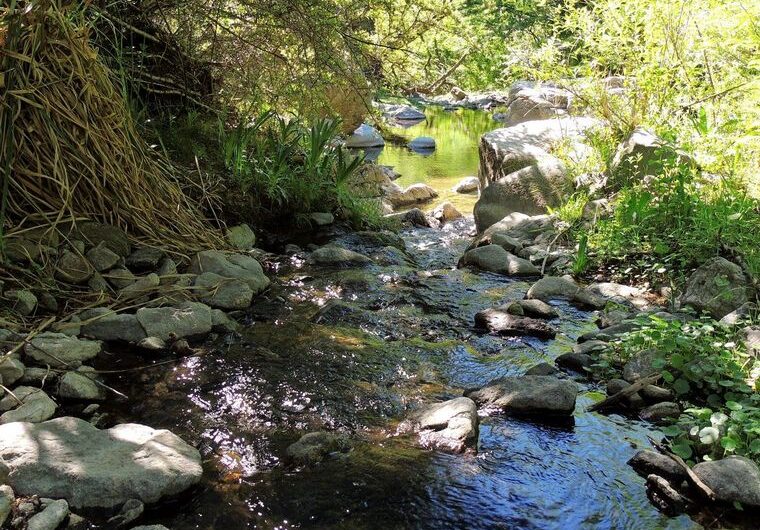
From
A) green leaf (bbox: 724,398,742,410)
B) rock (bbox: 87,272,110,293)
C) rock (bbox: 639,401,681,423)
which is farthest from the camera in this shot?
rock (bbox: 87,272,110,293)

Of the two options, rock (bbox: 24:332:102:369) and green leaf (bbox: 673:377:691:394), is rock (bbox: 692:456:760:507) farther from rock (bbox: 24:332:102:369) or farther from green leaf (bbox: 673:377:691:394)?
rock (bbox: 24:332:102:369)

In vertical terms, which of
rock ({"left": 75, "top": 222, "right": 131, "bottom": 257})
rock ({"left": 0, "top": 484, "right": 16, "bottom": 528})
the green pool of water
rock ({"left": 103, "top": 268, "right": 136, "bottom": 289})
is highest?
rock ({"left": 75, "top": 222, "right": 131, "bottom": 257})

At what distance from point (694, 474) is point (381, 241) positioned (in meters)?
4.45

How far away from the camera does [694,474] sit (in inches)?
114

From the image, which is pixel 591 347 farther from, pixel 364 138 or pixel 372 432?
pixel 364 138

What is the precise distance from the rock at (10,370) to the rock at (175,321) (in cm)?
84

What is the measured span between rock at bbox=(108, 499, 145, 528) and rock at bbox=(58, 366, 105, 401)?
0.99 meters

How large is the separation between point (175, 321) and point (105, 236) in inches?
36.2

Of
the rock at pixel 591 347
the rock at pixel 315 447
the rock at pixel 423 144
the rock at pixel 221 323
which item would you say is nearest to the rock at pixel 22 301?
the rock at pixel 221 323

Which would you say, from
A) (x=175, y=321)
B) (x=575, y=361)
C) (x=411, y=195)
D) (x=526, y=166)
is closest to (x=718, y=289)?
(x=575, y=361)

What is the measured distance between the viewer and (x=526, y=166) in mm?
8367

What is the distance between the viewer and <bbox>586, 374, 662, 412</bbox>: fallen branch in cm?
364

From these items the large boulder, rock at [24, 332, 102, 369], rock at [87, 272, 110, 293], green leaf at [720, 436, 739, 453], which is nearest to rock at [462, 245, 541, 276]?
green leaf at [720, 436, 739, 453]

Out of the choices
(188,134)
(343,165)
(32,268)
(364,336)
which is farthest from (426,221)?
(32,268)
